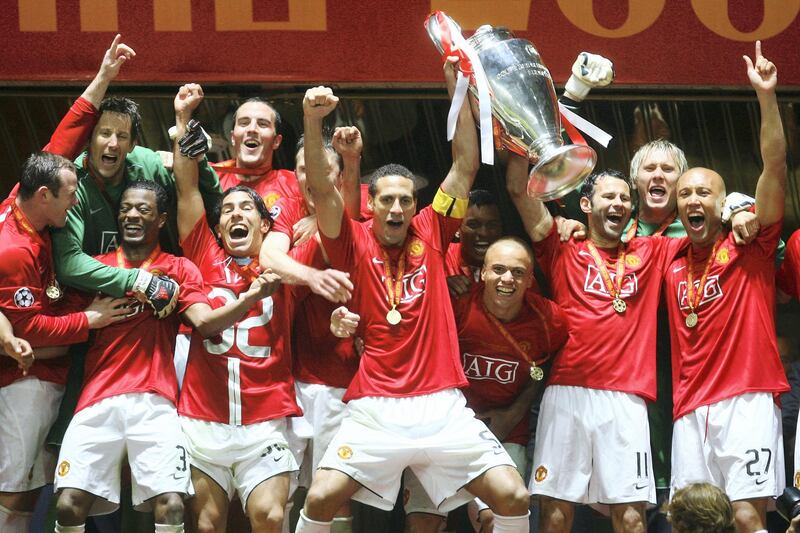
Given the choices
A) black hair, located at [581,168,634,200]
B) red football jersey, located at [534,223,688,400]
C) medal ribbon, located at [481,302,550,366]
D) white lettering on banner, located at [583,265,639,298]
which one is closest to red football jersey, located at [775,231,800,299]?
red football jersey, located at [534,223,688,400]

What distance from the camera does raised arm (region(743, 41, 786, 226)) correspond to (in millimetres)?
5086

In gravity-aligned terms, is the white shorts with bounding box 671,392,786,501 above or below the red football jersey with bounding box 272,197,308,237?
below

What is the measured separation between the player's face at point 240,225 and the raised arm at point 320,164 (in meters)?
0.44

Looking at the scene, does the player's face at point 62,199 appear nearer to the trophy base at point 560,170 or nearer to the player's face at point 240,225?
the player's face at point 240,225

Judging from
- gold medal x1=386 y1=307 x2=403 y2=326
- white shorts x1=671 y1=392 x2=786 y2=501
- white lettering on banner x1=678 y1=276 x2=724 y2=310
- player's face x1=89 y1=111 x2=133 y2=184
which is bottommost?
white shorts x1=671 y1=392 x2=786 y2=501

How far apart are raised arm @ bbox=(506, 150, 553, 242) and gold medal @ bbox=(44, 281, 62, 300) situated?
6.61 ft

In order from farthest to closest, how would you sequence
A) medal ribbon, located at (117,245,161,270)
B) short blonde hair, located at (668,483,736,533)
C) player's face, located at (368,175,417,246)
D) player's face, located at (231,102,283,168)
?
1. player's face, located at (231,102,283,168)
2. medal ribbon, located at (117,245,161,270)
3. player's face, located at (368,175,417,246)
4. short blonde hair, located at (668,483,736,533)

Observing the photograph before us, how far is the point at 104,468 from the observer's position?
498 cm

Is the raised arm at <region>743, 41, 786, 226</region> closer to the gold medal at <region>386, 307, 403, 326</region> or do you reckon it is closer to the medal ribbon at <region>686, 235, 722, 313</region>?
the medal ribbon at <region>686, 235, 722, 313</region>

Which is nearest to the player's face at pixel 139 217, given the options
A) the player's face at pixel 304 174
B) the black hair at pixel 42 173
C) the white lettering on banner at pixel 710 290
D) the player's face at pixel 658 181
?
the black hair at pixel 42 173

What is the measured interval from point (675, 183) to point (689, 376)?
0.95 meters

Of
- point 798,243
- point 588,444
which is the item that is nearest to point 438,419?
point 588,444

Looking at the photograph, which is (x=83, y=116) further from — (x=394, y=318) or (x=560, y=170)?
(x=560, y=170)

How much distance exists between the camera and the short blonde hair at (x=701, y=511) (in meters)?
3.68
